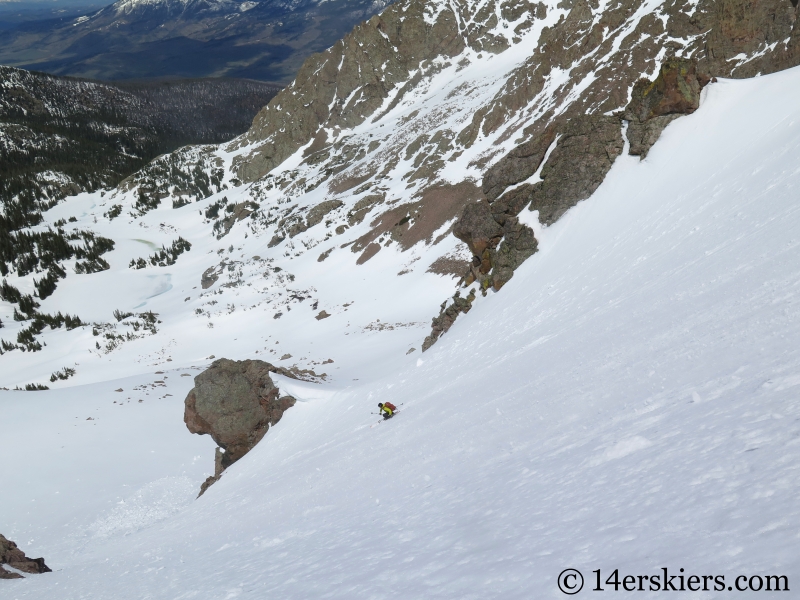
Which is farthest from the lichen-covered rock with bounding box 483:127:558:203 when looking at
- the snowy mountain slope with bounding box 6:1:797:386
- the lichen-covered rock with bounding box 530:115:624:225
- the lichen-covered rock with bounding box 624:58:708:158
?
the lichen-covered rock with bounding box 624:58:708:158

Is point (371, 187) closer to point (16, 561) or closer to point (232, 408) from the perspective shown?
point (232, 408)

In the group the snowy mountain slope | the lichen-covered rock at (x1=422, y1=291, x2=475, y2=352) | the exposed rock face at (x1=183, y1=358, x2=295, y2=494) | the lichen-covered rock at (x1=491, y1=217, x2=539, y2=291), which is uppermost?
the snowy mountain slope

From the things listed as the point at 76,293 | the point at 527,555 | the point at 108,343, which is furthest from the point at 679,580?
the point at 76,293

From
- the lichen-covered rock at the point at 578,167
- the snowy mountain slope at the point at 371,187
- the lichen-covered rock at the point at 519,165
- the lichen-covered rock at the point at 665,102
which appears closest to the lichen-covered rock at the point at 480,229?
the lichen-covered rock at the point at 519,165

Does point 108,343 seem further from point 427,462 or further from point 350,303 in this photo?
point 427,462

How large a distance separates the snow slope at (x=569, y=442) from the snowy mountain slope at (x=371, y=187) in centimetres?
525

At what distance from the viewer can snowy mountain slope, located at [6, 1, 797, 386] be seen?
32938 millimetres

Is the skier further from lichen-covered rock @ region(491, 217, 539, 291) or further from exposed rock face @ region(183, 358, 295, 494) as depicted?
lichen-covered rock @ region(491, 217, 539, 291)

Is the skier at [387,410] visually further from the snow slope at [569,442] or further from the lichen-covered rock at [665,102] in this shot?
the lichen-covered rock at [665,102]

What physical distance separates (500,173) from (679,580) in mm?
19636

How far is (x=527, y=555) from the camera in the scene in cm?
405

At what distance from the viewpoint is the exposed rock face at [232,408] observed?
1756 cm

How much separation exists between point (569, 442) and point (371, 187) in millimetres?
53390

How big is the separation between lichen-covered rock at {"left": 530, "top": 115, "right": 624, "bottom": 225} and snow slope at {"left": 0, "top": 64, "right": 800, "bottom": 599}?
543 mm
